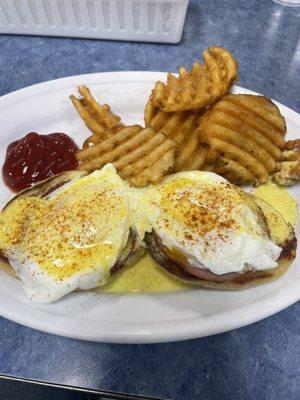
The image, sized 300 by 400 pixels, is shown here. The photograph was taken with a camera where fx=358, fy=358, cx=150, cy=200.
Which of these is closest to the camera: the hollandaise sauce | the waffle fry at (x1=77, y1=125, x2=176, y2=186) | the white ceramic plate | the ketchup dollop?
the white ceramic plate

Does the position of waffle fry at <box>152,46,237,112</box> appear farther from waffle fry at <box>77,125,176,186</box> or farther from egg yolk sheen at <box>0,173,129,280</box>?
egg yolk sheen at <box>0,173,129,280</box>

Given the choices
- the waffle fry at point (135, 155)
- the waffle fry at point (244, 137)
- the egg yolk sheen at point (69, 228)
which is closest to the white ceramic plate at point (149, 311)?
the egg yolk sheen at point (69, 228)

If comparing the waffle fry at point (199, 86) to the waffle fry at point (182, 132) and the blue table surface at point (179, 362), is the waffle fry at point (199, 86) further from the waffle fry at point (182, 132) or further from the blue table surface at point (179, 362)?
the blue table surface at point (179, 362)

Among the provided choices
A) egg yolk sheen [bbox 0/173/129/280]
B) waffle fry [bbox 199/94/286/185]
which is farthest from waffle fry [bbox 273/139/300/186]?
egg yolk sheen [bbox 0/173/129/280]

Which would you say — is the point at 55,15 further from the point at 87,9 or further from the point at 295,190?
the point at 295,190

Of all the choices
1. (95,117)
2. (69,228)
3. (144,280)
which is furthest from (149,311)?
(95,117)

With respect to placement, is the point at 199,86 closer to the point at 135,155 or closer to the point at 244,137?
the point at 244,137

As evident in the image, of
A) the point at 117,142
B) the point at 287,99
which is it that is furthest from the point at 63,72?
the point at 287,99
